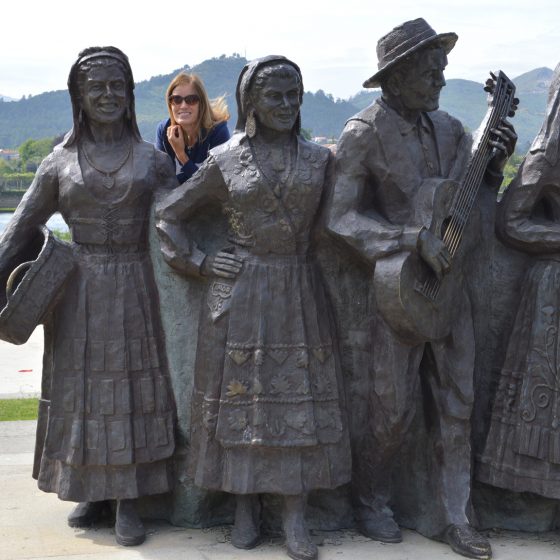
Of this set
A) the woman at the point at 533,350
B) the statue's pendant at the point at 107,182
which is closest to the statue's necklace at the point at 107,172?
the statue's pendant at the point at 107,182

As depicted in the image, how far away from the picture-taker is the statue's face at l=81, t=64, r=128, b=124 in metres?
4.81

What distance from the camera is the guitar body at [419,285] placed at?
4582mm

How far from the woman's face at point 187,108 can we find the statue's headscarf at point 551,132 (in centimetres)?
200

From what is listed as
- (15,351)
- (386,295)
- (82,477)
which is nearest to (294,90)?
(386,295)

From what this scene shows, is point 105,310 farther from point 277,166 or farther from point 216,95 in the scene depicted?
point 216,95

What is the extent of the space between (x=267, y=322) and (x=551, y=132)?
1.74 meters

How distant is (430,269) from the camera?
15.6 feet

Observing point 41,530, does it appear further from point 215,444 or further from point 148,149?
point 148,149

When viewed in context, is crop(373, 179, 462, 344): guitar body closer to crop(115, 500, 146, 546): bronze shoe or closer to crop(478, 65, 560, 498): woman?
crop(478, 65, 560, 498): woman

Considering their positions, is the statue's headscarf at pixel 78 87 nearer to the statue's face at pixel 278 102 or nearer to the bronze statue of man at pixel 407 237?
the statue's face at pixel 278 102

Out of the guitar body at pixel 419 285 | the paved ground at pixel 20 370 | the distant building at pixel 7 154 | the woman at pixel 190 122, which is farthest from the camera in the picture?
the distant building at pixel 7 154

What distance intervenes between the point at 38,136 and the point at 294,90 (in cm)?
14229

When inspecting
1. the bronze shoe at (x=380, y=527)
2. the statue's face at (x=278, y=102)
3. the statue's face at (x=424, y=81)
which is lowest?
the bronze shoe at (x=380, y=527)

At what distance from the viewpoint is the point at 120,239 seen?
4.94 meters
